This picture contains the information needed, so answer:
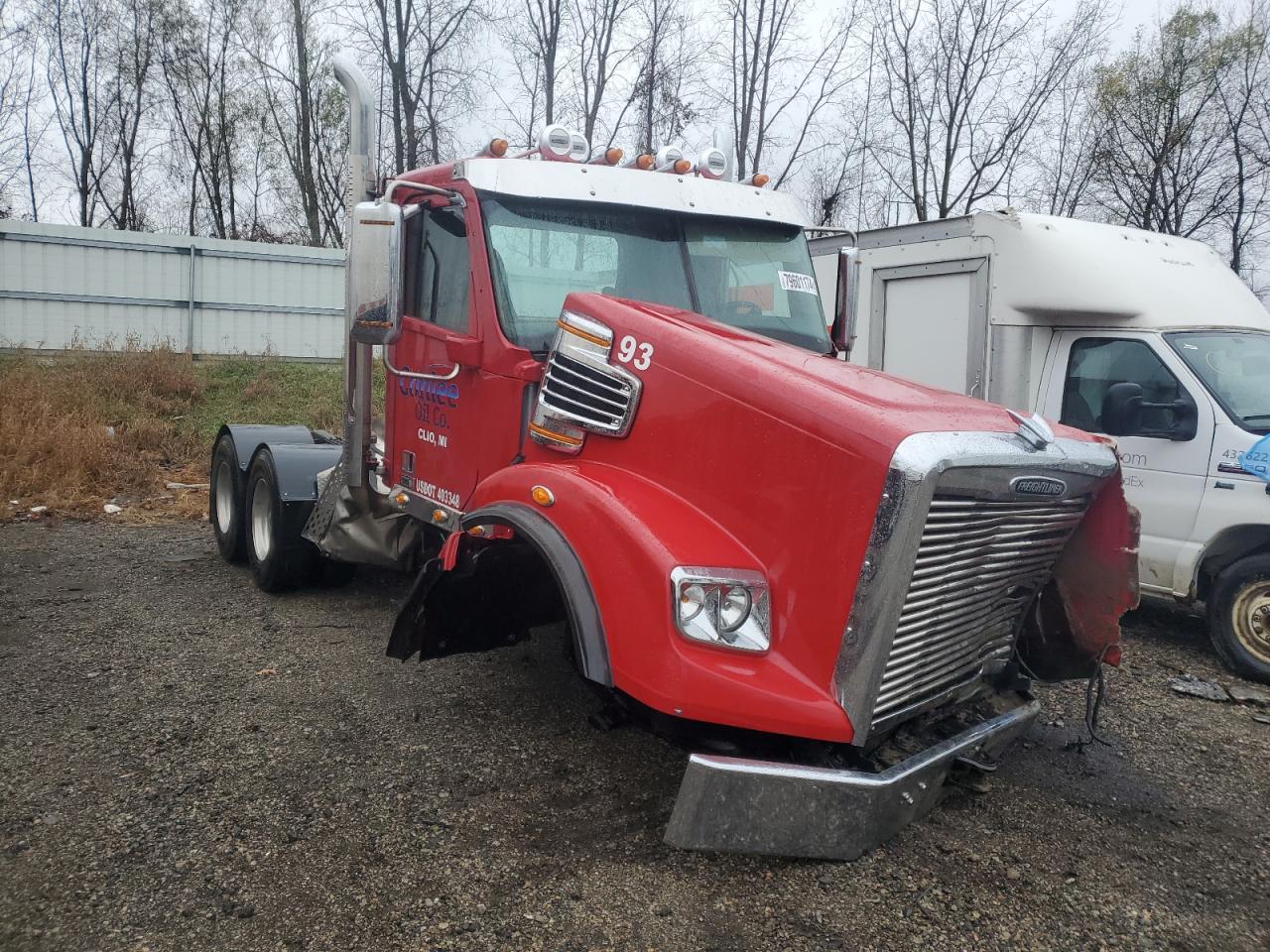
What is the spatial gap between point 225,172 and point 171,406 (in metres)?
18.1

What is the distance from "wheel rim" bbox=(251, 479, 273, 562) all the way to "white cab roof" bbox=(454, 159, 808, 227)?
314 cm

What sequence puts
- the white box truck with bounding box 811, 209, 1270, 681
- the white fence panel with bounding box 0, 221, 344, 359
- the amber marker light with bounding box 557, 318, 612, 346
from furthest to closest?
the white fence panel with bounding box 0, 221, 344, 359 < the white box truck with bounding box 811, 209, 1270, 681 < the amber marker light with bounding box 557, 318, 612, 346

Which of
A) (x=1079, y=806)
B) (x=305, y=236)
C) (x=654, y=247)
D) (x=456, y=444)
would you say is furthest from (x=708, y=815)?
(x=305, y=236)

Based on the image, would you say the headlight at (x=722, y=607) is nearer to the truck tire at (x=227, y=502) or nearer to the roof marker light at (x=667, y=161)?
the roof marker light at (x=667, y=161)

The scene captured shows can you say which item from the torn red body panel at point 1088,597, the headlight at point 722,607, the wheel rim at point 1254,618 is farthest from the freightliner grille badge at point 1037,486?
the wheel rim at point 1254,618

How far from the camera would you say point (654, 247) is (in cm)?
462

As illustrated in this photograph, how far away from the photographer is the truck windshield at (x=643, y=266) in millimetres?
4352

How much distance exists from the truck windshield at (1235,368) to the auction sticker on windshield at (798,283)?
8.86 feet

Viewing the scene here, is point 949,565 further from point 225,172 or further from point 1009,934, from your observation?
point 225,172

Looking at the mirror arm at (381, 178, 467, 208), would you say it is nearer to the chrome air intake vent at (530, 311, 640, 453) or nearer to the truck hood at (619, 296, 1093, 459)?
the chrome air intake vent at (530, 311, 640, 453)

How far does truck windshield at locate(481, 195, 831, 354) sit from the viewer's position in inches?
171

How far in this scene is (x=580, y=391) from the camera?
145 inches

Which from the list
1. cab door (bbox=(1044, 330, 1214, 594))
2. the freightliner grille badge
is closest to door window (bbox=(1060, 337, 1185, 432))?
cab door (bbox=(1044, 330, 1214, 594))

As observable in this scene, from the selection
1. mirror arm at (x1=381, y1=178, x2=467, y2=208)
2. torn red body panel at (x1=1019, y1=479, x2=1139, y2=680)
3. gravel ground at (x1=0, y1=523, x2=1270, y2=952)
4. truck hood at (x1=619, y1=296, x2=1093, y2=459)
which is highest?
mirror arm at (x1=381, y1=178, x2=467, y2=208)
